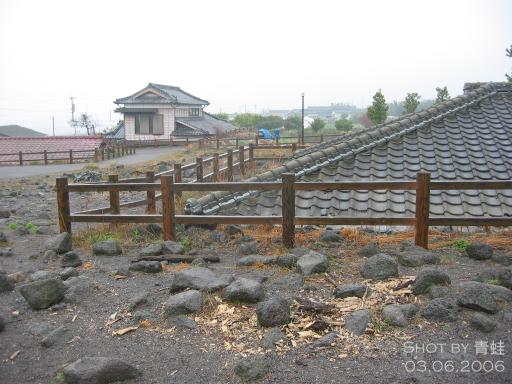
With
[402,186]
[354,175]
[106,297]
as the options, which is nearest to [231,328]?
[106,297]

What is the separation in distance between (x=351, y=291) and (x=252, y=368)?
5.65 feet

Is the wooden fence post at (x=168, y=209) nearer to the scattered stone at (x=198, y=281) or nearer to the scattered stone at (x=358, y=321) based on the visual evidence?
the scattered stone at (x=198, y=281)

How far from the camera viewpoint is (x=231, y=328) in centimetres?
452

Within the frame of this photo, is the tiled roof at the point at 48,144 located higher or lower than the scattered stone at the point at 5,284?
higher

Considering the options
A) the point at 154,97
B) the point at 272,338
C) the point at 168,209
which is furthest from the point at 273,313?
the point at 154,97

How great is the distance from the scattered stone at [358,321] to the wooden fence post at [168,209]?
385cm

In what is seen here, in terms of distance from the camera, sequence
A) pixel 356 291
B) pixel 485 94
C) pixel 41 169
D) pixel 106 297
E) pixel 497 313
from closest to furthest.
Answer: pixel 497 313
pixel 356 291
pixel 106 297
pixel 485 94
pixel 41 169

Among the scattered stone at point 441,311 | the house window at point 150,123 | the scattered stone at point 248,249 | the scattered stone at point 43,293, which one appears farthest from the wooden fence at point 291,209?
the house window at point 150,123

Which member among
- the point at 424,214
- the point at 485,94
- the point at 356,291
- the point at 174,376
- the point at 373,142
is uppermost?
the point at 485,94

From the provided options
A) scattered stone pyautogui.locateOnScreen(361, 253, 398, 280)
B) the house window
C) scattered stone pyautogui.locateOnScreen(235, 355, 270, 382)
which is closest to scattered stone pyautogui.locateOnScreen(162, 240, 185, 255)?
scattered stone pyautogui.locateOnScreen(361, 253, 398, 280)

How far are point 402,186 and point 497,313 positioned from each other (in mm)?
2627

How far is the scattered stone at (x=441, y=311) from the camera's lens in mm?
4414

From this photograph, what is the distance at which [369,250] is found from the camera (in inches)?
264

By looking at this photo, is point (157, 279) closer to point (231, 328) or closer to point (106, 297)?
point (106, 297)
